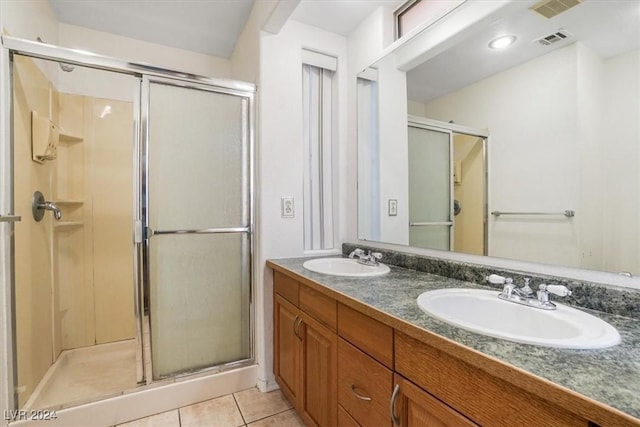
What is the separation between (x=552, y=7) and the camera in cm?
104

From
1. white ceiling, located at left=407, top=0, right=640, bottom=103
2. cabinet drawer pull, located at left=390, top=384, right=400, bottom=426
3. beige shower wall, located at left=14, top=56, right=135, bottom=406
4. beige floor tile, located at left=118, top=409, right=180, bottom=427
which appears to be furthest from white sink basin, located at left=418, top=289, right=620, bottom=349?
beige shower wall, located at left=14, top=56, right=135, bottom=406

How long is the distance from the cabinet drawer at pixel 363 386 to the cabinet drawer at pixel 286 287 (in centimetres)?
45

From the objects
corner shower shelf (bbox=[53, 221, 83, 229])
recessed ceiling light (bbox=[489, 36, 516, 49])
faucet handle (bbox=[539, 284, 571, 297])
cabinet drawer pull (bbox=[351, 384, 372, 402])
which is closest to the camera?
faucet handle (bbox=[539, 284, 571, 297])

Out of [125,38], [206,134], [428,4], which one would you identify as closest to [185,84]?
[206,134]

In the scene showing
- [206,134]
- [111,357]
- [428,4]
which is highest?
[428,4]

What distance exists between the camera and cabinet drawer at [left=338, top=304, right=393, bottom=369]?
89 centimetres

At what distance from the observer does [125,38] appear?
231 centimetres

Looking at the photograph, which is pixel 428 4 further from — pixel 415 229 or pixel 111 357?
pixel 111 357

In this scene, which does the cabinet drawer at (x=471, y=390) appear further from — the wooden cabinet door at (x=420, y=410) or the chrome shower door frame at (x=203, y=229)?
the chrome shower door frame at (x=203, y=229)

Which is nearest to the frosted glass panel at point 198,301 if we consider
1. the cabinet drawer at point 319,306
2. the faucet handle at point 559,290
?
the cabinet drawer at point 319,306

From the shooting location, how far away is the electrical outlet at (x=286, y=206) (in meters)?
1.90

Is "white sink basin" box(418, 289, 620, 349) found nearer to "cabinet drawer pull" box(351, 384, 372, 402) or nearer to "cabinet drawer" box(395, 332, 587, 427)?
"cabinet drawer" box(395, 332, 587, 427)

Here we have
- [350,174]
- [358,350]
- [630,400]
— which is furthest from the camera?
[350,174]

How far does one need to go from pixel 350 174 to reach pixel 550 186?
3.95 ft
